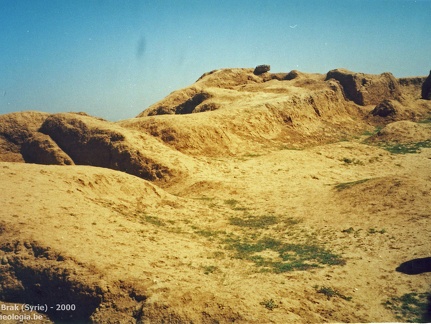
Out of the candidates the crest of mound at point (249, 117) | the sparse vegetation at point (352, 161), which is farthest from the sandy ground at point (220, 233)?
the crest of mound at point (249, 117)

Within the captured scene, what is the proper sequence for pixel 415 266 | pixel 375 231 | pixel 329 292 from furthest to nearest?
Result: pixel 375 231
pixel 415 266
pixel 329 292

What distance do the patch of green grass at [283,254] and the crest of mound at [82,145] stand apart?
7267 mm

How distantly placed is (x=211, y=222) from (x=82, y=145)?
9.76m

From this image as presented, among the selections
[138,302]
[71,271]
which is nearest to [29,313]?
[71,271]

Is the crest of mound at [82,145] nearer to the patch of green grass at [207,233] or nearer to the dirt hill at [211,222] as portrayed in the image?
the dirt hill at [211,222]

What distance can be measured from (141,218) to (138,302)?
4928 mm

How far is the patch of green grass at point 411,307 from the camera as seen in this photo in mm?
6152

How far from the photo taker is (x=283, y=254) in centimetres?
919

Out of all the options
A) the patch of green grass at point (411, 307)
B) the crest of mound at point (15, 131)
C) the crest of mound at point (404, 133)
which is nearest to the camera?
the patch of green grass at point (411, 307)

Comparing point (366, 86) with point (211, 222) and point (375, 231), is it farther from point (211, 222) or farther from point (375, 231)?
point (211, 222)

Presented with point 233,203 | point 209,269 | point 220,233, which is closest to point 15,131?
point 233,203

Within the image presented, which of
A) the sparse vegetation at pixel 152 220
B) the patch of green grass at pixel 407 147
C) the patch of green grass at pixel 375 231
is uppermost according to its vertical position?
the patch of green grass at pixel 407 147

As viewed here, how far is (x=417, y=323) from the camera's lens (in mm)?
6004

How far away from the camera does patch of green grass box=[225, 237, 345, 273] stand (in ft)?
27.4
